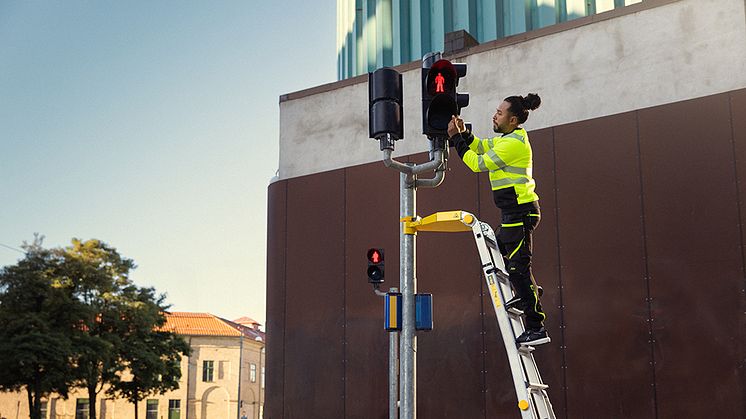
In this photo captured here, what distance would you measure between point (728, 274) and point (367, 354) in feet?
23.0

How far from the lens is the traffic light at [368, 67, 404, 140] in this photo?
24.7 ft

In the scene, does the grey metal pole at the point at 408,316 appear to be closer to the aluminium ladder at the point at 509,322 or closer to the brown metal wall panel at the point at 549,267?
the aluminium ladder at the point at 509,322

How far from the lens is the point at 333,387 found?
16.8 meters

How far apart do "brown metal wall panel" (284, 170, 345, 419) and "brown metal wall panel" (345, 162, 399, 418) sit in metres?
0.21

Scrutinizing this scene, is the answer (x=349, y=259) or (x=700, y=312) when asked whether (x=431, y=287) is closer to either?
(x=349, y=259)

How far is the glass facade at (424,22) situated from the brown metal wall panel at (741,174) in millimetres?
7698

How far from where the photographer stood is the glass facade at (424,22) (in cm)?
2083

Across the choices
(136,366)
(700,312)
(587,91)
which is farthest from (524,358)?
(136,366)

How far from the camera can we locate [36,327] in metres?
40.3

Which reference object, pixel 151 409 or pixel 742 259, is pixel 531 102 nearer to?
pixel 742 259

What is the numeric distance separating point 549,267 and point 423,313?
7.64m

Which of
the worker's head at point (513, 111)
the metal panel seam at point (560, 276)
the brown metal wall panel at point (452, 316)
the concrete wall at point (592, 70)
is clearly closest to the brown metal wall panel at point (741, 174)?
the concrete wall at point (592, 70)

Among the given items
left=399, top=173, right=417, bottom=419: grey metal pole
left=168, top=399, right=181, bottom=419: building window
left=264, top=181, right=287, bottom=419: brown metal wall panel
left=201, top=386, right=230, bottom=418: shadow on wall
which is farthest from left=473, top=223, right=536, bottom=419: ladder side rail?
left=201, top=386, right=230, bottom=418: shadow on wall

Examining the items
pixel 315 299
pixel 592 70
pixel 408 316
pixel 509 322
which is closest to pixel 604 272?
pixel 592 70
